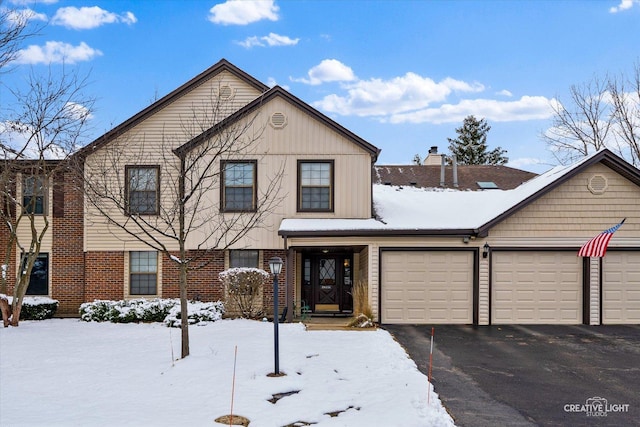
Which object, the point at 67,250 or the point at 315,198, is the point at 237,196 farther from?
the point at 67,250

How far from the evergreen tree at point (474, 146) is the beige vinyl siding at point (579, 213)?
35.4 metres

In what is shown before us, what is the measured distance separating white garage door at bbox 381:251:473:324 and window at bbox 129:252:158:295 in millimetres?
7172

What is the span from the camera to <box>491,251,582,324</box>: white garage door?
14.2 meters

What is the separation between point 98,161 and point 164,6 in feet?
20.6

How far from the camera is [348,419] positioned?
6.43m

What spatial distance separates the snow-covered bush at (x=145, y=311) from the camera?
44.9 ft

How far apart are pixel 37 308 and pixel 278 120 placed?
929 cm

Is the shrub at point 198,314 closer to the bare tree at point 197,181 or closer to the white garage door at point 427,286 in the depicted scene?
the bare tree at point 197,181

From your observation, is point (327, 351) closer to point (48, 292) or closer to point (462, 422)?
point (462, 422)

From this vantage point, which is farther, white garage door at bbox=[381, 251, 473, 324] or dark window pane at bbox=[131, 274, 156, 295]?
dark window pane at bbox=[131, 274, 156, 295]

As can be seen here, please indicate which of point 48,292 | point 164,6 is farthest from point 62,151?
point 164,6

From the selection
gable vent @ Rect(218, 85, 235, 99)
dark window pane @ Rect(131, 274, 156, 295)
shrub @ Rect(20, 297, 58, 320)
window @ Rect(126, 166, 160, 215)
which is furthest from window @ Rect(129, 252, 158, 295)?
gable vent @ Rect(218, 85, 235, 99)

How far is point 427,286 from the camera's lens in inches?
564

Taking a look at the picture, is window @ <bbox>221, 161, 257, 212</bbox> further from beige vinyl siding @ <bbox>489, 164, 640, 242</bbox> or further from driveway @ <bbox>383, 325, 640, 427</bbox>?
beige vinyl siding @ <bbox>489, 164, 640, 242</bbox>
